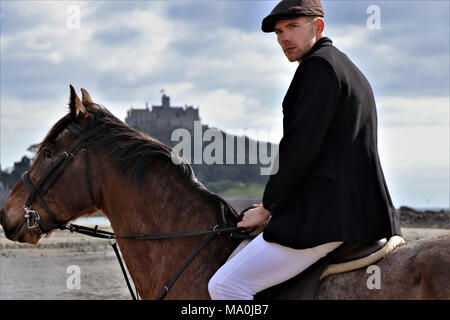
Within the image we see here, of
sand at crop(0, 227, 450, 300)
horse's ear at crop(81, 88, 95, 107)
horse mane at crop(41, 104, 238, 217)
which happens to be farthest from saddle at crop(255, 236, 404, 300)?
sand at crop(0, 227, 450, 300)

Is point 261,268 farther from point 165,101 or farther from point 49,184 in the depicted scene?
point 165,101

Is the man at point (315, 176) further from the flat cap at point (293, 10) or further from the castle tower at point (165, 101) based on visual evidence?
the castle tower at point (165, 101)

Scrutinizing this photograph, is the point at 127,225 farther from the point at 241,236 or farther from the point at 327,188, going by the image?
the point at 327,188

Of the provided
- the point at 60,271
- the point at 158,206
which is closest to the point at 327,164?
the point at 158,206

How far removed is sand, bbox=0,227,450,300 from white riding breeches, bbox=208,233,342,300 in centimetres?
750

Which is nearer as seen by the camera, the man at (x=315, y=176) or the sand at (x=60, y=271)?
the man at (x=315, y=176)

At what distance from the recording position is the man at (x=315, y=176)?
351cm

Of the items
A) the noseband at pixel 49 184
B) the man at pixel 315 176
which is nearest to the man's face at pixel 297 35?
the man at pixel 315 176

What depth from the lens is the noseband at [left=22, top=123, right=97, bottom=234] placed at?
4430 millimetres

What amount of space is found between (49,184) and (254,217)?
5.27 ft

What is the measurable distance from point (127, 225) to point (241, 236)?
35.9 inches

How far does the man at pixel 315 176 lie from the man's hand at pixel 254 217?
235mm

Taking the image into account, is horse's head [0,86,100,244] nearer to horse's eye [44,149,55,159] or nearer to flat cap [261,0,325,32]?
horse's eye [44,149,55,159]

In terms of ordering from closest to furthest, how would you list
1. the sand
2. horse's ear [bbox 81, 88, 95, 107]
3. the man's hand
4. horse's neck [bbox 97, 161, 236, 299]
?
the man's hand
horse's neck [bbox 97, 161, 236, 299]
horse's ear [bbox 81, 88, 95, 107]
the sand
